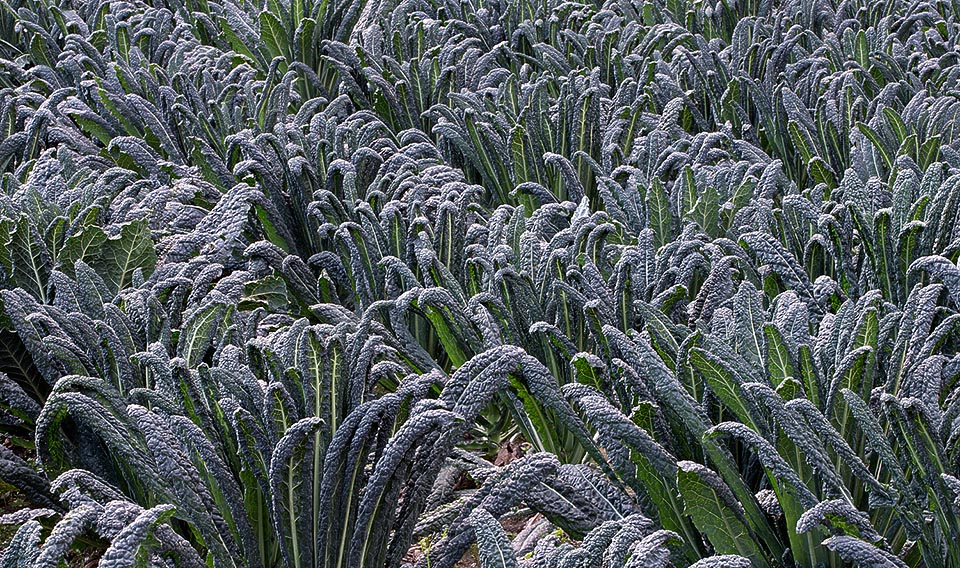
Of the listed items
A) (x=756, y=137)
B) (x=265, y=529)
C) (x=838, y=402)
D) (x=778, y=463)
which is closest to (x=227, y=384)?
(x=265, y=529)

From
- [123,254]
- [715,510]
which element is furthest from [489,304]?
[123,254]

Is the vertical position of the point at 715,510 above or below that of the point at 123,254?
below

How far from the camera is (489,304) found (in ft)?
8.13

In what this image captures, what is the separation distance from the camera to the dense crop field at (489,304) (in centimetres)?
189

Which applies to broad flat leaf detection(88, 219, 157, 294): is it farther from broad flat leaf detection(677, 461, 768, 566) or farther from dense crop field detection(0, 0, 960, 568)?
broad flat leaf detection(677, 461, 768, 566)

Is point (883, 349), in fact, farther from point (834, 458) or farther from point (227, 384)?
point (227, 384)

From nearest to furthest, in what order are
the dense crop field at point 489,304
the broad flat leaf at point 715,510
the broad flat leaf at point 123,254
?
the broad flat leaf at point 715,510 < the dense crop field at point 489,304 < the broad flat leaf at point 123,254

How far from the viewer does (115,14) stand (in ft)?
17.3

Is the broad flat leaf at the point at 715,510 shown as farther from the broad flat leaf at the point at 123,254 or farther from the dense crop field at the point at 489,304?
the broad flat leaf at the point at 123,254

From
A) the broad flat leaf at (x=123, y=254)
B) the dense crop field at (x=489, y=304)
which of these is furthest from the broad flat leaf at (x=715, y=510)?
the broad flat leaf at (x=123, y=254)

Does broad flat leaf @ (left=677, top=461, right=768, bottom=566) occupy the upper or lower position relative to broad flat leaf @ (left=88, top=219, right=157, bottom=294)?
lower

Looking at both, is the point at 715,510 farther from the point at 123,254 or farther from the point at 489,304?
the point at 123,254

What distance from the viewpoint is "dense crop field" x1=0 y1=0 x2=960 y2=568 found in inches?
74.4

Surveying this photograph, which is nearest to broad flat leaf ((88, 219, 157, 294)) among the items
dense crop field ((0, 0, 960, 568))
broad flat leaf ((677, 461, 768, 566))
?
dense crop field ((0, 0, 960, 568))
